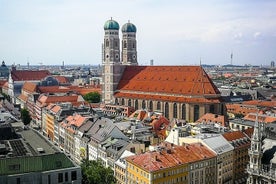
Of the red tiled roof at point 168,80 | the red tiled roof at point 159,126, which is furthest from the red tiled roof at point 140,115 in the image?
the red tiled roof at point 168,80

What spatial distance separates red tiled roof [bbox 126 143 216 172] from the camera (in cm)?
7244

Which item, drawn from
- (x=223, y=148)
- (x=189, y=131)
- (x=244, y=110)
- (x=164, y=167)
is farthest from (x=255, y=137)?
(x=244, y=110)

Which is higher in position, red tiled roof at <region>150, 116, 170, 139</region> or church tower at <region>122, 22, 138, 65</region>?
church tower at <region>122, 22, 138, 65</region>

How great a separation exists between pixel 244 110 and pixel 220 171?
86341 mm

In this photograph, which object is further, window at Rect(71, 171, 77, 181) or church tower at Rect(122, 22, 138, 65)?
church tower at Rect(122, 22, 138, 65)

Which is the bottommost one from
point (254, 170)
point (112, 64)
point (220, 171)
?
point (220, 171)

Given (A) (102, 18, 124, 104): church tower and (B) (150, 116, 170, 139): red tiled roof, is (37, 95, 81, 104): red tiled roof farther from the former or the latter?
(B) (150, 116, 170, 139): red tiled roof

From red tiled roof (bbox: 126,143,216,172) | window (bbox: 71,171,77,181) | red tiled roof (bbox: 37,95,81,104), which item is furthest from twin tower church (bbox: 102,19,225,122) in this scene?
window (bbox: 71,171,77,181)

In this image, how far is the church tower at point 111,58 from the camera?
169762mm

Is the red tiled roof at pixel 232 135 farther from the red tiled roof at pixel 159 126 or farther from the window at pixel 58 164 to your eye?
the window at pixel 58 164

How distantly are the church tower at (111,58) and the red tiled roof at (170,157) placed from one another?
304 feet

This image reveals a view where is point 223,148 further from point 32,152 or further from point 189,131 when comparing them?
point 32,152

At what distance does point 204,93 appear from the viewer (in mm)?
139250

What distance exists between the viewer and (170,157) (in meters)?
75.7
